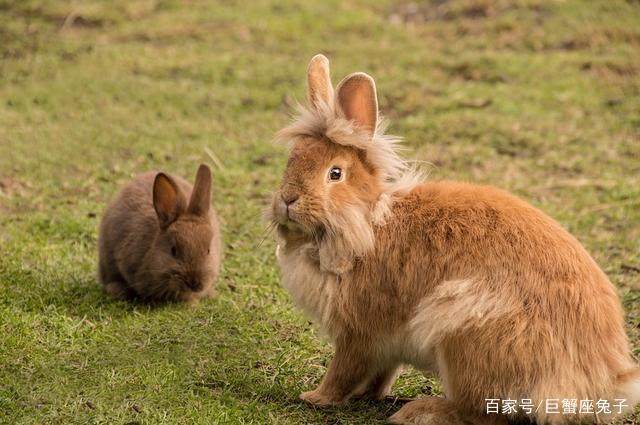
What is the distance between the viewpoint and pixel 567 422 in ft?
11.2

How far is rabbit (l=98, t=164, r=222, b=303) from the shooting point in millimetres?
4762

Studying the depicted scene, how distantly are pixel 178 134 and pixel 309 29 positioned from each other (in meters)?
3.23

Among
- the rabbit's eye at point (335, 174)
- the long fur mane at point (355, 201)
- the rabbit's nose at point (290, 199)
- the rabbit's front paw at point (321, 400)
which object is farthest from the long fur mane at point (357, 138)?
the rabbit's front paw at point (321, 400)

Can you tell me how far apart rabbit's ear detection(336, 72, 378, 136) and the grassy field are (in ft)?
3.99

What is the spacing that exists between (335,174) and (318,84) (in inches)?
17.8

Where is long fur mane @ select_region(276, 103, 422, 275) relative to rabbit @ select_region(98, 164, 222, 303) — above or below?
above

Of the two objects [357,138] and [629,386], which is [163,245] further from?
[629,386]

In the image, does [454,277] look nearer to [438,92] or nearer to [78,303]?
[78,303]

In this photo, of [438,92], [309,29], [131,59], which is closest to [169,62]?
[131,59]

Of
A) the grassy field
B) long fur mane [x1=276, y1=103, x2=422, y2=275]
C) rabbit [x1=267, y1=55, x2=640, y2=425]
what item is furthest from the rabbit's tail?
long fur mane [x1=276, y1=103, x2=422, y2=275]

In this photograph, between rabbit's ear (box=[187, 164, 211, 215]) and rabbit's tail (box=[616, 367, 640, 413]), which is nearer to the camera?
rabbit's tail (box=[616, 367, 640, 413])

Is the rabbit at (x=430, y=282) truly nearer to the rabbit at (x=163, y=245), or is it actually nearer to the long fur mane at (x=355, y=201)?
the long fur mane at (x=355, y=201)

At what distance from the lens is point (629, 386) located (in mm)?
3330

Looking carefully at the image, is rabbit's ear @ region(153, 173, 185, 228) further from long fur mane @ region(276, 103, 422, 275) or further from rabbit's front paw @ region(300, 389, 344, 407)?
rabbit's front paw @ region(300, 389, 344, 407)
